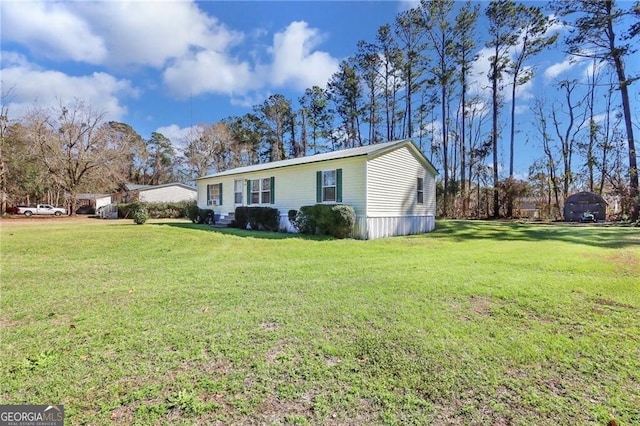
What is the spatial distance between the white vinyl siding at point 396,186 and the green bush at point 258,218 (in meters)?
4.81

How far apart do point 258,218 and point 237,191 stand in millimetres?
4174

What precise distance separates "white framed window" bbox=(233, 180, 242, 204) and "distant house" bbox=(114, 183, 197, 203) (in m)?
15.4

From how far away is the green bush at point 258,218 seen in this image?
14508 millimetres

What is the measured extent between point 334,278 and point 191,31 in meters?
11.5

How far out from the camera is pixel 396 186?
13.5 metres

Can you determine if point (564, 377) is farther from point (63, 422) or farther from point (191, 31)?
point (191, 31)

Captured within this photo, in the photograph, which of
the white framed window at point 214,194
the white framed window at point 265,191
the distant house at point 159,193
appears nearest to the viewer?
the white framed window at point 265,191

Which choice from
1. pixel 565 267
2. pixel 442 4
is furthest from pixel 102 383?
pixel 442 4

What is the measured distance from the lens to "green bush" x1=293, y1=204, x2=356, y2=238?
37.6ft

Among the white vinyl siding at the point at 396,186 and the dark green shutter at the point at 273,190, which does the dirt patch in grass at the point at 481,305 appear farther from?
the dark green shutter at the point at 273,190

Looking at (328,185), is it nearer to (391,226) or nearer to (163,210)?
(391,226)

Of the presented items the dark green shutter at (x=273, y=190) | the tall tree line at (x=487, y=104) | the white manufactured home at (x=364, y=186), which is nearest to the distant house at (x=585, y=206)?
the tall tree line at (x=487, y=104)

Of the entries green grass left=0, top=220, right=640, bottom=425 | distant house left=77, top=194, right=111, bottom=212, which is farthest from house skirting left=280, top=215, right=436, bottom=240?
distant house left=77, top=194, right=111, bottom=212

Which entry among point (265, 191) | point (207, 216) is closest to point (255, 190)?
point (265, 191)
